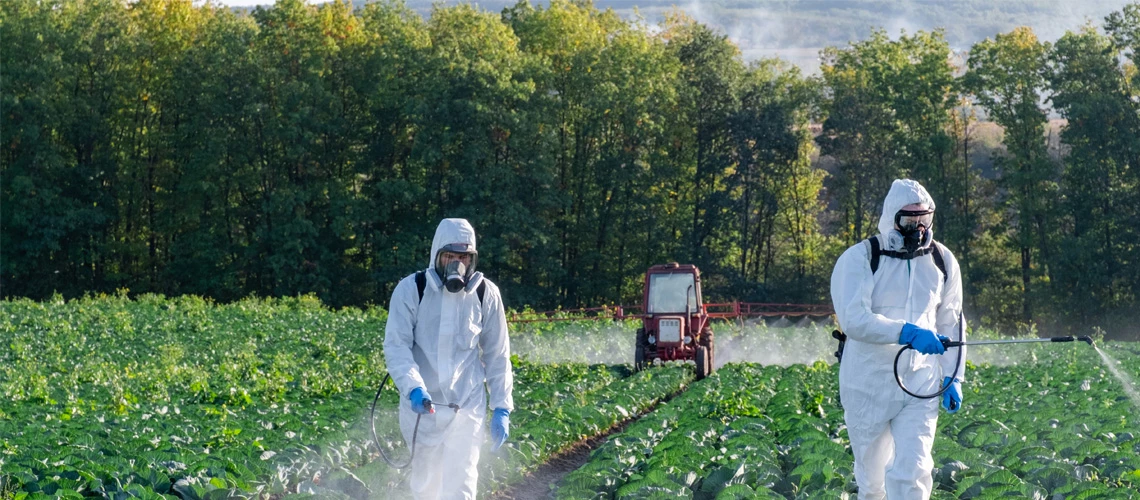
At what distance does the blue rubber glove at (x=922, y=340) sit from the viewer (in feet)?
22.2

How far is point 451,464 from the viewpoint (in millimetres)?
7371

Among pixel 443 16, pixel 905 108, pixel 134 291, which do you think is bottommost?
pixel 134 291

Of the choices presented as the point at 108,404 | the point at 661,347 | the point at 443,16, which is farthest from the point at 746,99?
the point at 108,404

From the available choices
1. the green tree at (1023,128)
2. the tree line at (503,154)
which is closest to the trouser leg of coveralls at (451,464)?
the tree line at (503,154)

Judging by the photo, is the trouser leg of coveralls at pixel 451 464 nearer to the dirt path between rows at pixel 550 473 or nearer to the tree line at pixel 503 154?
the dirt path between rows at pixel 550 473

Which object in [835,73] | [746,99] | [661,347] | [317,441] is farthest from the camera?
[835,73]

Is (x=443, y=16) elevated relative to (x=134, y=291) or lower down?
elevated

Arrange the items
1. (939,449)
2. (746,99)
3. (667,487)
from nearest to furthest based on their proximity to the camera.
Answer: (667,487) → (939,449) → (746,99)

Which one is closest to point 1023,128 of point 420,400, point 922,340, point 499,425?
point 922,340

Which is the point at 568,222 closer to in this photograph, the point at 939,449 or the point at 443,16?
the point at 443,16

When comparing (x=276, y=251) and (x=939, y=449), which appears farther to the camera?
(x=276, y=251)

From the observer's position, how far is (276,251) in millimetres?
51062

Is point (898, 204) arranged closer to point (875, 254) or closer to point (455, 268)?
point (875, 254)

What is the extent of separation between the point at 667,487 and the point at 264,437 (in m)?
4.83
